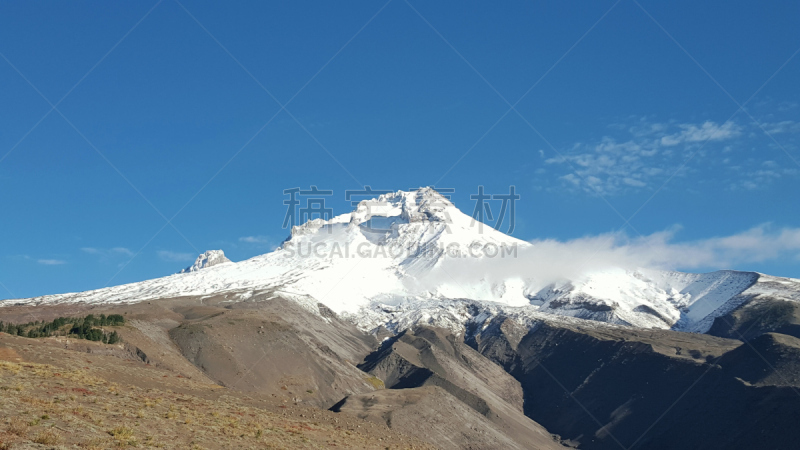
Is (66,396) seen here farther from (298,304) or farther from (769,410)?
(298,304)

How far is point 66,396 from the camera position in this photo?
33.0 m

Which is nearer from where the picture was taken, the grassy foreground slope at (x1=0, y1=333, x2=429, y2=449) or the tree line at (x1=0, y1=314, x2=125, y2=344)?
the grassy foreground slope at (x1=0, y1=333, x2=429, y2=449)

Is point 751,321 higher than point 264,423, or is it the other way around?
point 751,321

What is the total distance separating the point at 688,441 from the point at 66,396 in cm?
8110

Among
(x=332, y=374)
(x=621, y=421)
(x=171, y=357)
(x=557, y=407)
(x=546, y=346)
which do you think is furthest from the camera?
(x=546, y=346)

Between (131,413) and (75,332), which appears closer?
(131,413)

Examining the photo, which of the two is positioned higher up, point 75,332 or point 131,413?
point 75,332

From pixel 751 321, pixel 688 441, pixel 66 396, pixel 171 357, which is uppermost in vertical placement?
pixel 751 321

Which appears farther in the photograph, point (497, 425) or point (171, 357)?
point (497, 425)

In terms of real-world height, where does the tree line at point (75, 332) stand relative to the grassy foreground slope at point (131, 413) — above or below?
above

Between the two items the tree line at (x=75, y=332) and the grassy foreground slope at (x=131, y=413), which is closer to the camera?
the grassy foreground slope at (x=131, y=413)

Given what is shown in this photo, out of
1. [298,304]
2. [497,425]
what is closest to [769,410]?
[497,425]

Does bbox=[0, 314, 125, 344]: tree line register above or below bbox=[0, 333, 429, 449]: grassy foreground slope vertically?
above

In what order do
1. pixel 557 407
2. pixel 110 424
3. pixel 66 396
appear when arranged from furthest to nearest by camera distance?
1. pixel 557 407
2. pixel 66 396
3. pixel 110 424
